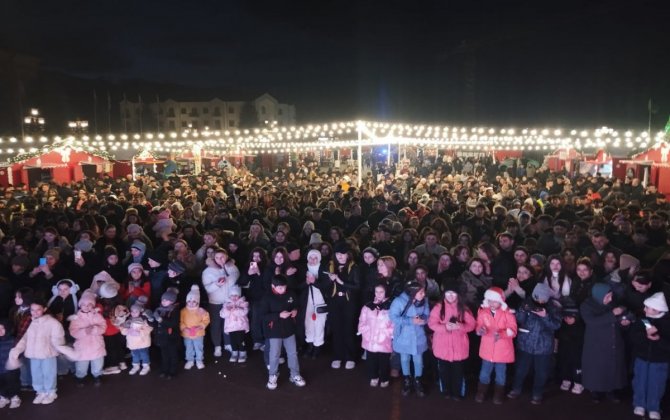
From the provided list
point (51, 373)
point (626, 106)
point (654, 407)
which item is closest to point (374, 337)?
point (654, 407)

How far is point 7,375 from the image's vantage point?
16.9 feet

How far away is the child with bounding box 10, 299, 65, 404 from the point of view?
16.7 ft

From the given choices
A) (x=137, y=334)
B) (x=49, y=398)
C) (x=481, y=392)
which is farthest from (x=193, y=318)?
(x=481, y=392)

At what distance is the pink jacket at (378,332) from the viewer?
5289mm

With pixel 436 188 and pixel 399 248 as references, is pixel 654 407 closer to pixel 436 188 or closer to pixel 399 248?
pixel 399 248

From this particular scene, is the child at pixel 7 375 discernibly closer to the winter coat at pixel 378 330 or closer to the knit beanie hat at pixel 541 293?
the winter coat at pixel 378 330

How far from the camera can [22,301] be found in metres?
5.16

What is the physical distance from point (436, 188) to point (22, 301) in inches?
422

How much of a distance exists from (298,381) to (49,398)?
2574mm

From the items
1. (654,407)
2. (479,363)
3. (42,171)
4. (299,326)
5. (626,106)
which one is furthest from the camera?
(626,106)

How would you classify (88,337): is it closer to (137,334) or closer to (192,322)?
(137,334)

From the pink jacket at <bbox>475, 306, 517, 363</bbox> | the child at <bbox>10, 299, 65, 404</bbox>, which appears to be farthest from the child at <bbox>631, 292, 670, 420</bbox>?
the child at <bbox>10, 299, 65, 404</bbox>

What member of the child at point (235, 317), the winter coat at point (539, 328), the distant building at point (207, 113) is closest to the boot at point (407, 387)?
the winter coat at point (539, 328)

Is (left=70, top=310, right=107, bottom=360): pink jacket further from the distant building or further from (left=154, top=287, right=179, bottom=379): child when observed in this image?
the distant building
